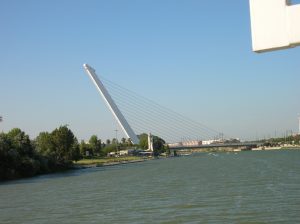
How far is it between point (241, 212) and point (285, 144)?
186 m

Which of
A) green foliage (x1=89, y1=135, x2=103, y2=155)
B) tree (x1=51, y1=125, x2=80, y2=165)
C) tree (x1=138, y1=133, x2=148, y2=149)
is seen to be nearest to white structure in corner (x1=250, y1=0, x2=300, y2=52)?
tree (x1=51, y1=125, x2=80, y2=165)

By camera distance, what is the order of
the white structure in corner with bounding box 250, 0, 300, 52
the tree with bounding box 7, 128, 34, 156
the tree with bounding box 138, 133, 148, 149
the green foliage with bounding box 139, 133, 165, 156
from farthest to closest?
the tree with bounding box 138, 133, 148, 149
the green foliage with bounding box 139, 133, 165, 156
the tree with bounding box 7, 128, 34, 156
the white structure in corner with bounding box 250, 0, 300, 52

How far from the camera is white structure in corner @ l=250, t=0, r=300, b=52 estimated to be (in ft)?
6.37

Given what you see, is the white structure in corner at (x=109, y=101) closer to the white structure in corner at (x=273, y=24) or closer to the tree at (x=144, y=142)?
the tree at (x=144, y=142)

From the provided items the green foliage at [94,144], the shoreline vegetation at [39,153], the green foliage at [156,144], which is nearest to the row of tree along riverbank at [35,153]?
the shoreline vegetation at [39,153]

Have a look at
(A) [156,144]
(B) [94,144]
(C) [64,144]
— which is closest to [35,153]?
(C) [64,144]

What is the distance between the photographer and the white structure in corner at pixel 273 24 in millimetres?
1940

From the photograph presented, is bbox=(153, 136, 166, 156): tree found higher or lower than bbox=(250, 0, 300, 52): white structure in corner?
higher

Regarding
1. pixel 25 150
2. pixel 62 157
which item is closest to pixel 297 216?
pixel 25 150

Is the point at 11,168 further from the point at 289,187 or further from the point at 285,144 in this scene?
the point at 285,144

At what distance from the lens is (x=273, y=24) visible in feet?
6.54

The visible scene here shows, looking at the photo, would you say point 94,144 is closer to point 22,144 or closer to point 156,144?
point 156,144

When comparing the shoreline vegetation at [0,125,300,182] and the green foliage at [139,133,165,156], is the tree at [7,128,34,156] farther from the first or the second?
the green foliage at [139,133,165,156]

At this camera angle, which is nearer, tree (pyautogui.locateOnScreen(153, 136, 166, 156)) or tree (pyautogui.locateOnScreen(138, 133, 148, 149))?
tree (pyautogui.locateOnScreen(153, 136, 166, 156))
